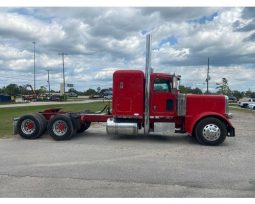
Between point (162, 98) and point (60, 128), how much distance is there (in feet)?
12.6

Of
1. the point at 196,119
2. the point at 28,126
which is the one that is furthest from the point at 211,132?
the point at 28,126

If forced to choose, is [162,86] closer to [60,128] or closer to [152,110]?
[152,110]

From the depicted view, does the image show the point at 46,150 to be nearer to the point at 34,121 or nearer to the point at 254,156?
the point at 34,121

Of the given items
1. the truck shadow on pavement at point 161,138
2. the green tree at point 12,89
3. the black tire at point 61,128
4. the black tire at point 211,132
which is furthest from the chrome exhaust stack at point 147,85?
the green tree at point 12,89

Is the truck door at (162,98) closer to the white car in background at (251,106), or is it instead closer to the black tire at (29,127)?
the black tire at (29,127)

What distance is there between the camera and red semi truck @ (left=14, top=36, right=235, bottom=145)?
11008mm

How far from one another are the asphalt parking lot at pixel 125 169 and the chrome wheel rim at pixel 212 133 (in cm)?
42

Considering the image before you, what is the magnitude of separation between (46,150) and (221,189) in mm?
5482

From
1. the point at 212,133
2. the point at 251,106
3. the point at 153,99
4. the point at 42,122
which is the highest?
the point at 153,99

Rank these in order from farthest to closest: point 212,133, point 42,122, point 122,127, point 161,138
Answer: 1. point 161,138
2. point 42,122
3. point 122,127
4. point 212,133

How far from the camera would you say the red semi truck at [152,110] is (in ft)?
36.1

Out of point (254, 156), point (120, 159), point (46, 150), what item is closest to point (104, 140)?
point (46, 150)

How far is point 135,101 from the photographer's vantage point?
11.4m

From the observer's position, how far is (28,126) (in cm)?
1189
